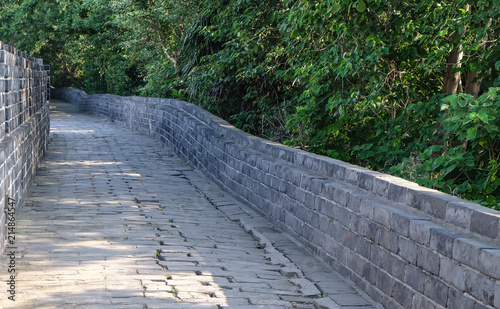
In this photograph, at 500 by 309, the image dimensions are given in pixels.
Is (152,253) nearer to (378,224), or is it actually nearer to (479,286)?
(378,224)

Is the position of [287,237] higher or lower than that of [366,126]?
lower

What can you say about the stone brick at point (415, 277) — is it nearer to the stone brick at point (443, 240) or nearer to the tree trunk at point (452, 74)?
the stone brick at point (443, 240)

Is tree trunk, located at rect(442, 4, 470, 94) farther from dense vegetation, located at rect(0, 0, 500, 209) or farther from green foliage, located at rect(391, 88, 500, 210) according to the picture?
green foliage, located at rect(391, 88, 500, 210)

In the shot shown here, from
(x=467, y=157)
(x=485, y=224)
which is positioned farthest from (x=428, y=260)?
(x=467, y=157)

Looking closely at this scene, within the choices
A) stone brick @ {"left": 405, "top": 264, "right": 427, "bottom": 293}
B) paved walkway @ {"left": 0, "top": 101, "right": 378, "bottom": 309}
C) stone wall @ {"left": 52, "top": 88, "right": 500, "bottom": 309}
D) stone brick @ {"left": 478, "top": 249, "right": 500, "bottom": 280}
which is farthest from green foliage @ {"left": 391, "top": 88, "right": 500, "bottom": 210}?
stone brick @ {"left": 478, "top": 249, "right": 500, "bottom": 280}

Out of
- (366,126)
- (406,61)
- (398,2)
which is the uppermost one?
(398,2)

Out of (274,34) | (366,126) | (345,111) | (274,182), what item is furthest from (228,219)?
(274,34)

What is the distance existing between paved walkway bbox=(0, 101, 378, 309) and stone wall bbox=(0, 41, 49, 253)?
13.9 inches

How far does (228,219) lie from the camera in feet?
27.2

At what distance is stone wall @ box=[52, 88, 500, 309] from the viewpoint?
399 cm

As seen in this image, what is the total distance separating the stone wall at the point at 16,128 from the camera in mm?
6500

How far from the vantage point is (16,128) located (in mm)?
8414

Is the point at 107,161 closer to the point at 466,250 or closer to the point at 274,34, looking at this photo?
the point at 274,34

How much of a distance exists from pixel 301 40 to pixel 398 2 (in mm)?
2080
